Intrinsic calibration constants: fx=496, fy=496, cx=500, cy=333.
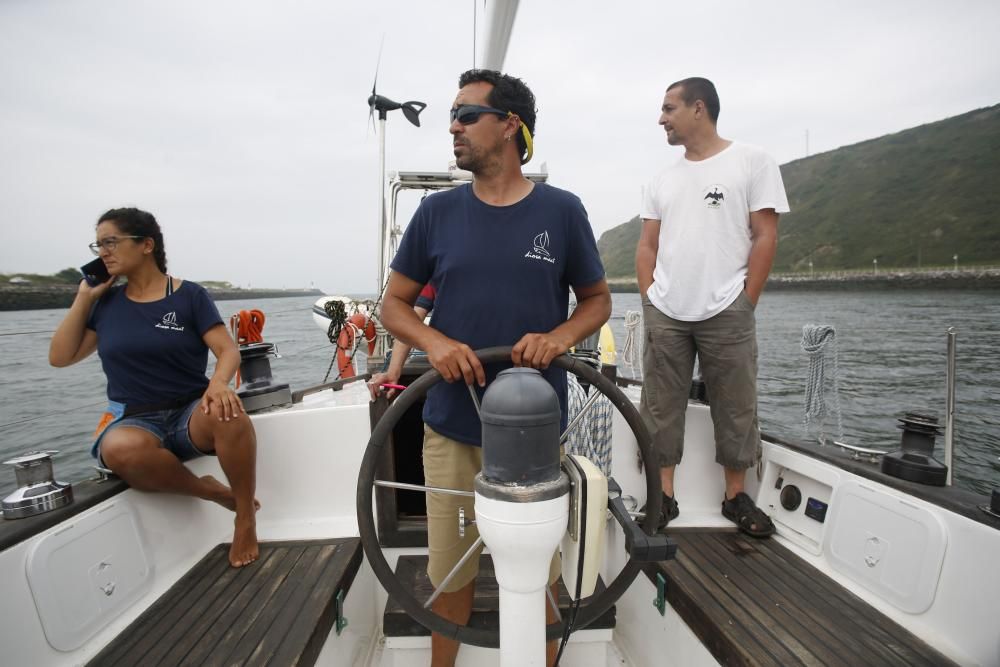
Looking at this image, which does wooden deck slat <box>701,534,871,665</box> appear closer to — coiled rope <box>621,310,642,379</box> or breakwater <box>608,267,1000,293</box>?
coiled rope <box>621,310,642,379</box>

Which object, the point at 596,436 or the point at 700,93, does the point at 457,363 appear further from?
the point at 700,93

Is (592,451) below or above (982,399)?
above

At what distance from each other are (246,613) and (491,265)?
4.11 ft

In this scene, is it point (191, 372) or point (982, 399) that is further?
point (982, 399)

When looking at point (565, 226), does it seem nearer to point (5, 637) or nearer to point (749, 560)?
point (749, 560)

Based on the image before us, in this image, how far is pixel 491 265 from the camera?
1143 millimetres

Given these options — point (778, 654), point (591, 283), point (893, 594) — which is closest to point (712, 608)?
point (778, 654)

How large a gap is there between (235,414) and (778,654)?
5.76ft

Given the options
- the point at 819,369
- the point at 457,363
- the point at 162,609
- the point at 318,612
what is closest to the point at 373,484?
the point at 457,363

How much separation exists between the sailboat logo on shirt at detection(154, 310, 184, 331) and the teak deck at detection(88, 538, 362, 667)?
840mm

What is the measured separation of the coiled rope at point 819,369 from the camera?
1984 millimetres

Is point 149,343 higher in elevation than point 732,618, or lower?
higher

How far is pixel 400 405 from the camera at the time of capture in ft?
3.22

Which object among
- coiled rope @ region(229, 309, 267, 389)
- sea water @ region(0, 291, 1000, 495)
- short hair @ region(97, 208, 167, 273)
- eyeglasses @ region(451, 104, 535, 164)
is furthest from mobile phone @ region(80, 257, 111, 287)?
eyeglasses @ region(451, 104, 535, 164)
